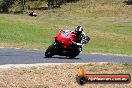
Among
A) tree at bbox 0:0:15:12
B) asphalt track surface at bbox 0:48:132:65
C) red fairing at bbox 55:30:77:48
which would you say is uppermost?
red fairing at bbox 55:30:77:48

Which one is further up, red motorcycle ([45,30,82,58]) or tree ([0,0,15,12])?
red motorcycle ([45,30,82,58])

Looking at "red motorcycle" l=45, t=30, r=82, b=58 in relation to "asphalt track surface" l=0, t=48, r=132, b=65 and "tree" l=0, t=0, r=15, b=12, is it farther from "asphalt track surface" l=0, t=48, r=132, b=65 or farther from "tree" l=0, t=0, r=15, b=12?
"tree" l=0, t=0, r=15, b=12

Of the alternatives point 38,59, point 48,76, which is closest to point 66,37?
point 38,59

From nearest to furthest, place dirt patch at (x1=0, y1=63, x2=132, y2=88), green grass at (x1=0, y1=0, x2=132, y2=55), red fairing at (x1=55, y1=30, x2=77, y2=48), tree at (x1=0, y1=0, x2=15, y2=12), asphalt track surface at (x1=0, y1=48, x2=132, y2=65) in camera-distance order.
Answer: dirt patch at (x1=0, y1=63, x2=132, y2=88) → asphalt track surface at (x1=0, y1=48, x2=132, y2=65) → red fairing at (x1=55, y1=30, x2=77, y2=48) → green grass at (x1=0, y1=0, x2=132, y2=55) → tree at (x1=0, y1=0, x2=15, y2=12)

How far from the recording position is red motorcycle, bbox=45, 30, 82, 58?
19.8 metres

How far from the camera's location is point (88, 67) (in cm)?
1541

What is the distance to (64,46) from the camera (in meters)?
20.0

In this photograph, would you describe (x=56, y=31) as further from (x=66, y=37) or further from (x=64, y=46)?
(x=66, y=37)

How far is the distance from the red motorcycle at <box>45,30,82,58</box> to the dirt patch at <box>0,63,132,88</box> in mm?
4090

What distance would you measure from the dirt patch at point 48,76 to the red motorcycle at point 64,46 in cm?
409

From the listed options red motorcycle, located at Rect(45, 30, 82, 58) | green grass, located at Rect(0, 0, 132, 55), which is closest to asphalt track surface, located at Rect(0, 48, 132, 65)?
red motorcycle, located at Rect(45, 30, 82, 58)

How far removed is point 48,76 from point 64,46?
708 centimetres

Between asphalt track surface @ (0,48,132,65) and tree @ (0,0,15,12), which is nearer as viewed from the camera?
asphalt track surface @ (0,48,132,65)

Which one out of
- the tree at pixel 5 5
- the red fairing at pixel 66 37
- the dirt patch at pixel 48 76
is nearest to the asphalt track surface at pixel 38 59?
the red fairing at pixel 66 37
